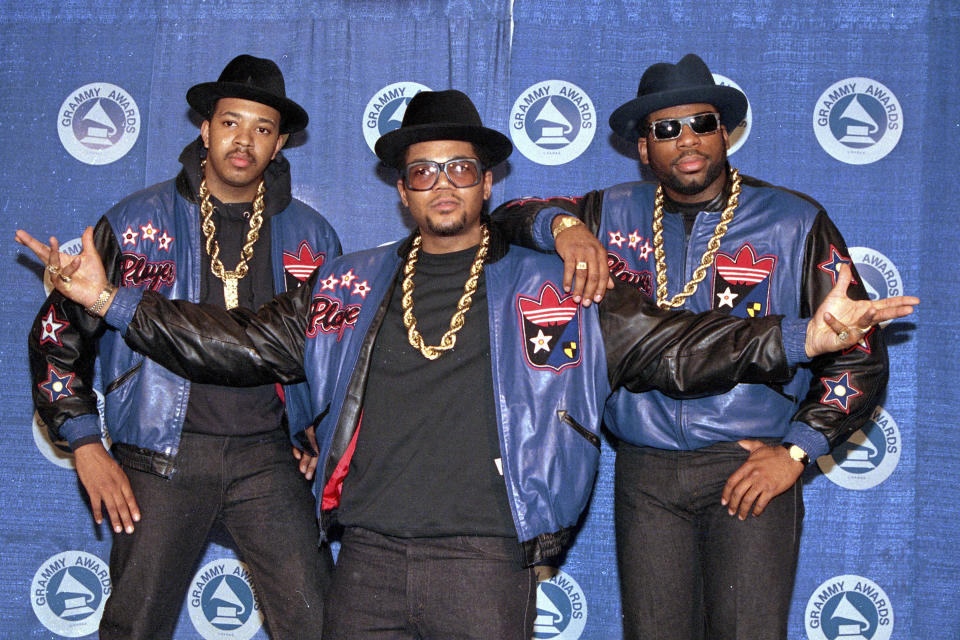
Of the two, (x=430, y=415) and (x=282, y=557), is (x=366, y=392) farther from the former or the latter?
(x=282, y=557)

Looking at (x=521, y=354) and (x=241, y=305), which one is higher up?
(x=241, y=305)

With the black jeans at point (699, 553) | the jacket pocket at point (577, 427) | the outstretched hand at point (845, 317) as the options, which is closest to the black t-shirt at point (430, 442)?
the jacket pocket at point (577, 427)

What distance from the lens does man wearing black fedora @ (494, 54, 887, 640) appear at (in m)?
3.03

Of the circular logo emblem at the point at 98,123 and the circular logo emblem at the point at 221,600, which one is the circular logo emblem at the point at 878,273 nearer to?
the circular logo emblem at the point at 221,600

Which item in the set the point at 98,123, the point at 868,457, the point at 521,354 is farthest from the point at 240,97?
the point at 868,457

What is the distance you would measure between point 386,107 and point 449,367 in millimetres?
1956

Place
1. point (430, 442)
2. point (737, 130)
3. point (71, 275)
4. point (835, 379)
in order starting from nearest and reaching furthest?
point (430, 442)
point (71, 275)
point (835, 379)
point (737, 130)

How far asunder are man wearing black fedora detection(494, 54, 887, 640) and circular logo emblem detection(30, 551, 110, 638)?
2.70 meters

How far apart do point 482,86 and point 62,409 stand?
2290 mm

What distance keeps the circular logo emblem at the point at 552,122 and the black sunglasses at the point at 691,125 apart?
3.23ft

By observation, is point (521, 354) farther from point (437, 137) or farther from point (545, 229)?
point (437, 137)

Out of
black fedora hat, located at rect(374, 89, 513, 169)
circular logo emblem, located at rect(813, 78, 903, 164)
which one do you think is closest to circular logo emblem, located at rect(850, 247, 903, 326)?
circular logo emblem, located at rect(813, 78, 903, 164)

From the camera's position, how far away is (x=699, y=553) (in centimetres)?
318

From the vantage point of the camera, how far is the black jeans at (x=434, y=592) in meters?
2.68
